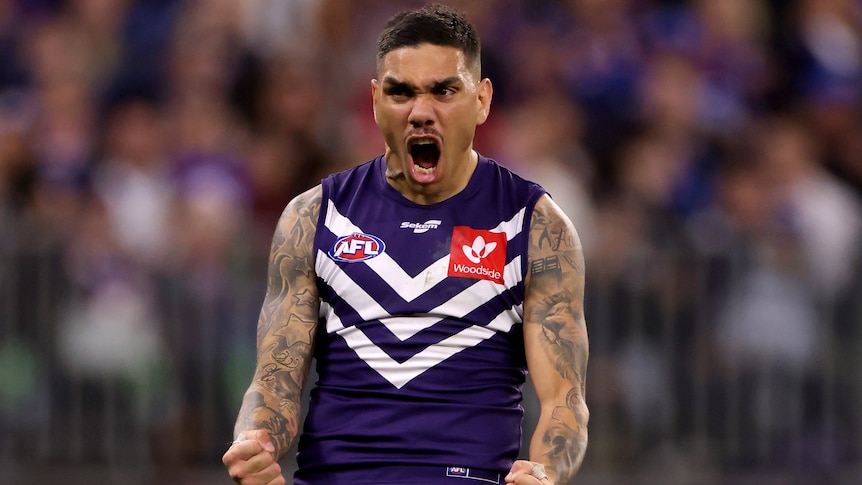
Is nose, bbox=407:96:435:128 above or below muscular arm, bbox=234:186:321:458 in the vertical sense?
above

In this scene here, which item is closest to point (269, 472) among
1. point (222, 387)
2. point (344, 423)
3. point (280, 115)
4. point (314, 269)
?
point (344, 423)

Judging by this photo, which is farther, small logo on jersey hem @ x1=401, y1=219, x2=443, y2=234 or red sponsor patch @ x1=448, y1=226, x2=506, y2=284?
small logo on jersey hem @ x1=401, y1=219, x2=443, y2=234

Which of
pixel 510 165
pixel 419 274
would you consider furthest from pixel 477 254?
pixel 510 165

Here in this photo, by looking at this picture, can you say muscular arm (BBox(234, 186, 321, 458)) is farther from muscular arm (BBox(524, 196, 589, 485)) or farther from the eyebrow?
muscular arm (BBox(524, 196, 589, 485))

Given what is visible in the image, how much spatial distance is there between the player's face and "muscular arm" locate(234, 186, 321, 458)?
→ 0.42m

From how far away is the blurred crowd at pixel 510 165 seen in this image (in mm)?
9812

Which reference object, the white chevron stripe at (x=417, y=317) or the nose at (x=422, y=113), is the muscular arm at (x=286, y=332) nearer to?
the white chevron stripe at (x=417, y=317)

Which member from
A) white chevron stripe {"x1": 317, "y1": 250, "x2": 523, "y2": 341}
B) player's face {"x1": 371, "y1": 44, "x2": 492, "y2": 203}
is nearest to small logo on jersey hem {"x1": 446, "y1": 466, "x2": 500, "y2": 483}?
white chevron stripe {"x1": 317, "y1": 250, "x2": 523, "y2": 341}

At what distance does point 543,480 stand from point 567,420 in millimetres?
487

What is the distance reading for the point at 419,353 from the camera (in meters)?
5.31

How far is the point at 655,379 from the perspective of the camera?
988cm

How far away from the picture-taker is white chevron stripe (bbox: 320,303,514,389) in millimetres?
5309

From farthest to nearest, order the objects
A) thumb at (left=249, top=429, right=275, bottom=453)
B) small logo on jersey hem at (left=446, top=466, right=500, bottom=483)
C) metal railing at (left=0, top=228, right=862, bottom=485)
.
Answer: metal railing at (left=0, top=228, right=862, bottom=485), small logo on jersey hem at (left=446, top=466, right=500, bottom=483), thumb at (left=249, top=429, right=275, bottom=453)

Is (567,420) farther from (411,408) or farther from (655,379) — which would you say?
(655,379)
